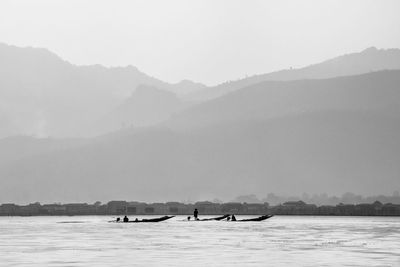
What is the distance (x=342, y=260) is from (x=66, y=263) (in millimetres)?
22238

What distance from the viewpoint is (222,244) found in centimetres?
8675

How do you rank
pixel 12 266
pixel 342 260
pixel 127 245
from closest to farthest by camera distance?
pixel 12 266 < pixel 342 260 < pixel 127 245

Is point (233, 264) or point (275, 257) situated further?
point (275, 257)

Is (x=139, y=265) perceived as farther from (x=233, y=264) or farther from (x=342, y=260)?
(x=342, y=260)

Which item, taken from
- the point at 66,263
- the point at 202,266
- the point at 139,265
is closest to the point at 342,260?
the point at 202,266

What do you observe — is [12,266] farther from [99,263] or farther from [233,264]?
[233,264]

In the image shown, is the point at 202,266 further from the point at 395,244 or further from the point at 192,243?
the point at 395,244

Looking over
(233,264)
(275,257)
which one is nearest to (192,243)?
(275,257)

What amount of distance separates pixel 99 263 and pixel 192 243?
28.5 m

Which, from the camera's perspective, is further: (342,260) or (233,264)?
(342,260)

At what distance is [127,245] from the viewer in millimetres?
85688

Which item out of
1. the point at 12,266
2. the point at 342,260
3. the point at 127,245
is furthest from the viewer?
the point at 127,245

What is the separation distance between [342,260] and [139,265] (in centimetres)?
1698

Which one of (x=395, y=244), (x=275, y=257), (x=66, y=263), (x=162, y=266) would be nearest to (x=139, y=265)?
(x=162, y=266)
